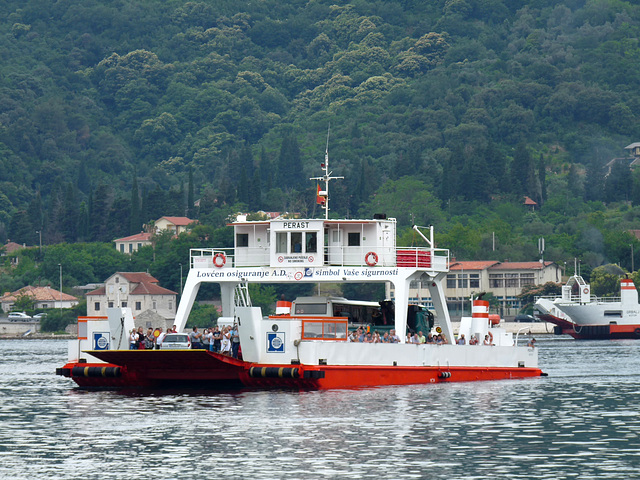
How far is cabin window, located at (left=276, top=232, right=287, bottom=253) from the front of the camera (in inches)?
1996

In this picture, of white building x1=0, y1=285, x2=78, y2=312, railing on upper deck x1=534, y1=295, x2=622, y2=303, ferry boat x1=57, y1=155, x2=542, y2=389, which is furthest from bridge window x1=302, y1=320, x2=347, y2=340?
white building x1=0, y1=285, x2=78, y2=312

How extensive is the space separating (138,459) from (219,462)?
79.3 inches

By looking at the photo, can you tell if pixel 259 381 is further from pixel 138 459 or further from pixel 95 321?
pixel 138 459

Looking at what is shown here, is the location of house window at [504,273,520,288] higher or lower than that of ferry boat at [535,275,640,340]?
higher

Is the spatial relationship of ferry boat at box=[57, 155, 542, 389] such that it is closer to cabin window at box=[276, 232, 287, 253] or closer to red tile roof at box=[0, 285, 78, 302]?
cabin window at box=[276, 232, 287, 253]

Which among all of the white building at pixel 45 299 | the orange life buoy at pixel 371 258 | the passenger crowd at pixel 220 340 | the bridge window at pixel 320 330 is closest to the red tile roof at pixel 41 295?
the white building at pixel 45 299

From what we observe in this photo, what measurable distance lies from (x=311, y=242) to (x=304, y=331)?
5819 mm

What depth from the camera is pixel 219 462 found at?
3120 centimetres

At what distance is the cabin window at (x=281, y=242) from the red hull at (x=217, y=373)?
18.9 ft

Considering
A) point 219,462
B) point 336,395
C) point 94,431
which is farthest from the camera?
point 336,395

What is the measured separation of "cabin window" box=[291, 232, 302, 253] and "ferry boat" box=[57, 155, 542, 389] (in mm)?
39

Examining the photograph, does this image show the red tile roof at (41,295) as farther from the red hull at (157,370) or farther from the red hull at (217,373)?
the red hull at (217,373)

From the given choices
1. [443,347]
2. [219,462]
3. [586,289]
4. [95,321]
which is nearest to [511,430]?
[219,462]

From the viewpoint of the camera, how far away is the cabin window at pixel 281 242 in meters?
50.7
